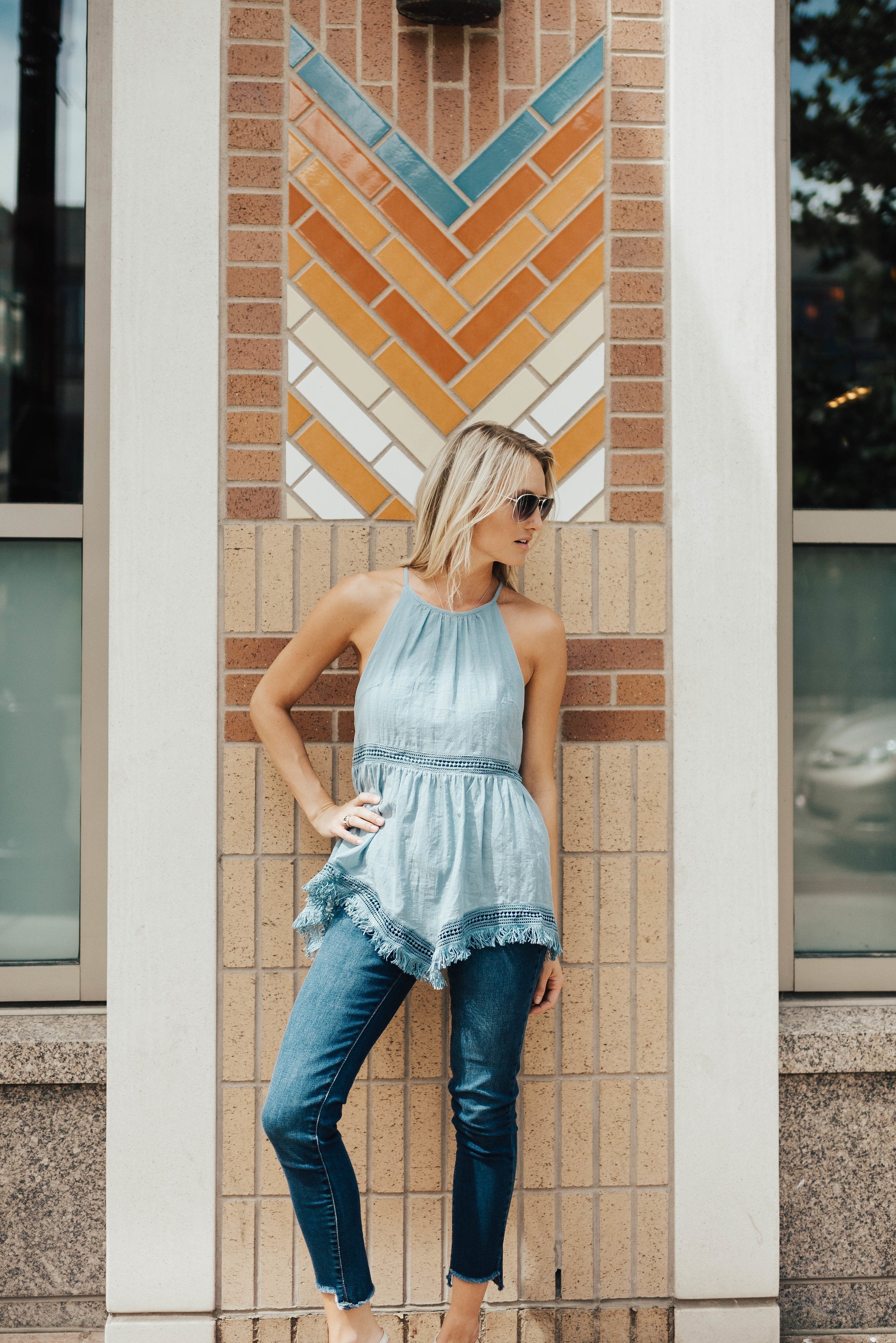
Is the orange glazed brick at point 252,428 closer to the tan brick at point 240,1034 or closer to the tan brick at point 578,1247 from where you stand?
the tan brick at point 240,1034

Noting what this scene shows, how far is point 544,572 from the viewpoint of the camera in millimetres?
2477

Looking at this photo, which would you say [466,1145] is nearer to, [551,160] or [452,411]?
[452,411]

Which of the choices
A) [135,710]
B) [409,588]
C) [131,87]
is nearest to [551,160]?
[131,87]

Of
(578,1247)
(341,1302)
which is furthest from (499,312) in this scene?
(578,1247)

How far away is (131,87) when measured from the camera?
238 cm

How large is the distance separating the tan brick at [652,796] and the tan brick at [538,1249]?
0.93 m

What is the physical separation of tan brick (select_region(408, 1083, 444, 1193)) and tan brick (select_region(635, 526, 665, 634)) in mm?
1272

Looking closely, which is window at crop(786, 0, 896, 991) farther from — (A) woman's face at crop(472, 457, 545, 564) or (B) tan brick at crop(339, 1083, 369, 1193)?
(B) tan brick at crop(339, 1083, 369, 1193)

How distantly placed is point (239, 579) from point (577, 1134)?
5.33ft

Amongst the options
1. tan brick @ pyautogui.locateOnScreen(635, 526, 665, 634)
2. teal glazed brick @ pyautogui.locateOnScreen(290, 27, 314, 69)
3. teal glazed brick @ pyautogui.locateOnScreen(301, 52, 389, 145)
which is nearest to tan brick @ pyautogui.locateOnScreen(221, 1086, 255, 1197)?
tan brick @ pyautogui.locateOnScreen(635, 526, 665, 634)

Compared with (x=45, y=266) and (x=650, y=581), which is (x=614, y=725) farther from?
(x=45, y=266)

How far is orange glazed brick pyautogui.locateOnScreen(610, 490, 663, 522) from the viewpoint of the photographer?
8.18 feet

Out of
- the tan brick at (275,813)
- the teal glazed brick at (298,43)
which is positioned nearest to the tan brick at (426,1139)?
the tan brick at (275,813)

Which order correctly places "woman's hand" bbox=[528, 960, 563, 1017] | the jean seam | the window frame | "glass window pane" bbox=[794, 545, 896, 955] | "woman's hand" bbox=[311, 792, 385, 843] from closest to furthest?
the jean seam → "woman's hand" bbox=[311, 792, 385, 843] → "woman's hand" bbox=[528, 960, 563, 1017] → the window frame → "glass window pane" bbox=[794, 545, 896, 955]
